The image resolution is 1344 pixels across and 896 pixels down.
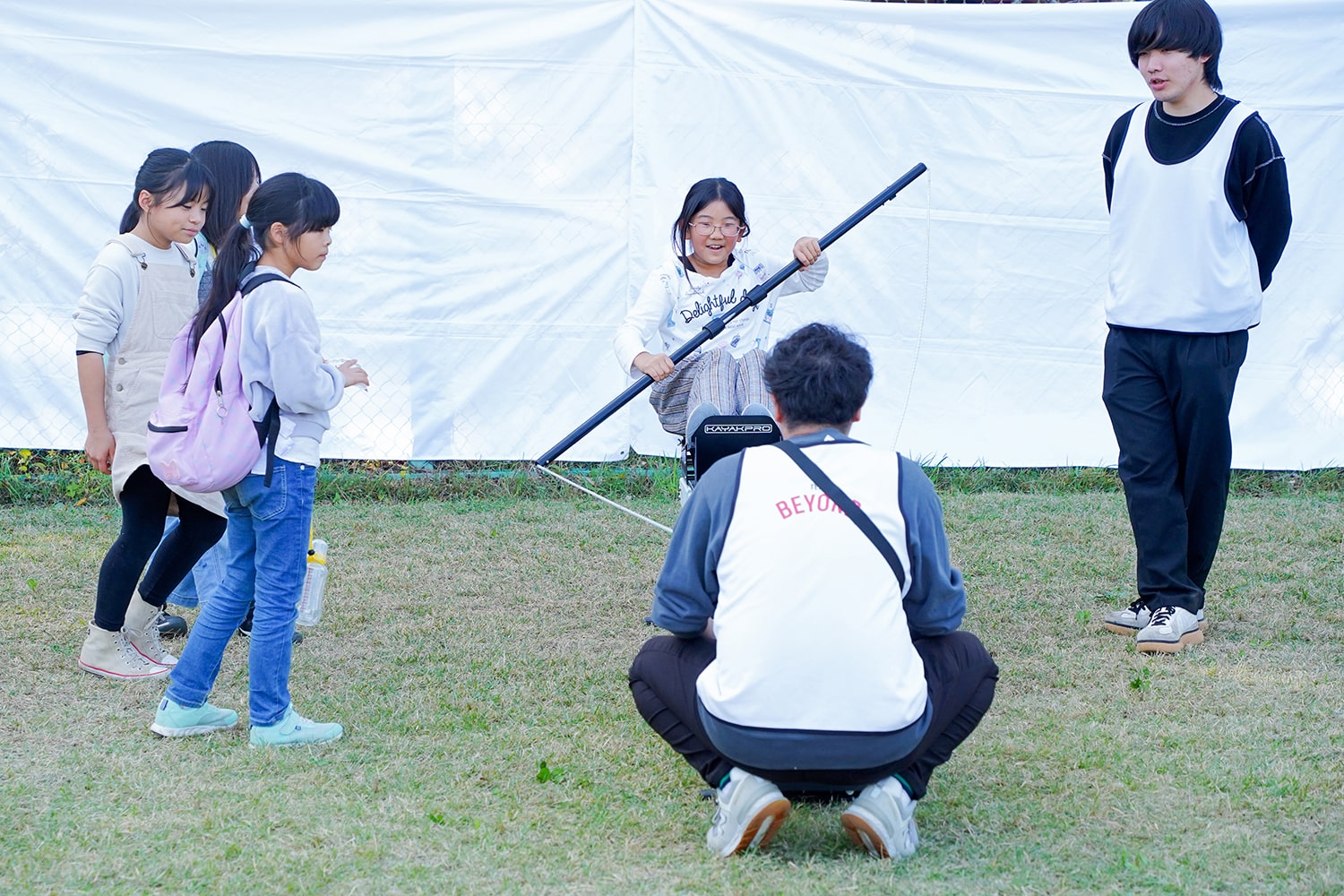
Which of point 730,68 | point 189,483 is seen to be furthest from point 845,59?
point 189,483

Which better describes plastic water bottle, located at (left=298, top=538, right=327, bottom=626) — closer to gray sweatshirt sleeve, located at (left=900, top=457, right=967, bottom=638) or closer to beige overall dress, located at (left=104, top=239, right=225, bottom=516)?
beige overall dress, located at (left=104, top=239, right=225, bottom=516)

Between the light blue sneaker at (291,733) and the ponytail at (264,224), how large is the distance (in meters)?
0.89

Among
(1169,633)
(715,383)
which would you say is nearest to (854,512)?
(715,383)

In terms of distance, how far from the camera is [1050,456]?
6574 millimetres

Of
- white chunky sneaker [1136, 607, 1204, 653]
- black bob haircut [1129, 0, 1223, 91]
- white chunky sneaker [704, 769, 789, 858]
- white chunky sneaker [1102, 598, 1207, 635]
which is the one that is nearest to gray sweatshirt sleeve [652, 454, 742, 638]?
white chunky sneaker [704, 769, 789, 858]

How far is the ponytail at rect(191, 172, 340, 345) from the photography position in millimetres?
3094

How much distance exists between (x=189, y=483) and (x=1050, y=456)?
4482mm

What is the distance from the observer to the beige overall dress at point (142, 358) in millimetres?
3723

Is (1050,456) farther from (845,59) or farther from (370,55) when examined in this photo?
(370,55)

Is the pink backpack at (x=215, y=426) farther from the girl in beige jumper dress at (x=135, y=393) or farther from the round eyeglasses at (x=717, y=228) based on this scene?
the round eyeglasses at (x=717, y=228)

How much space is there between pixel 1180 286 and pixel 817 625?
7.32ft

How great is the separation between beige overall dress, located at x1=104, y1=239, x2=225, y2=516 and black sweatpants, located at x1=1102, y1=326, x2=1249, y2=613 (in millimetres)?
2620

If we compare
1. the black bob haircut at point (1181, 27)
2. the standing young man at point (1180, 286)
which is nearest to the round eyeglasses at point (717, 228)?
the standing young man at point (1180, 286)

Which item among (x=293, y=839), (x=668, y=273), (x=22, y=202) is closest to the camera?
(x=293, y=839)
